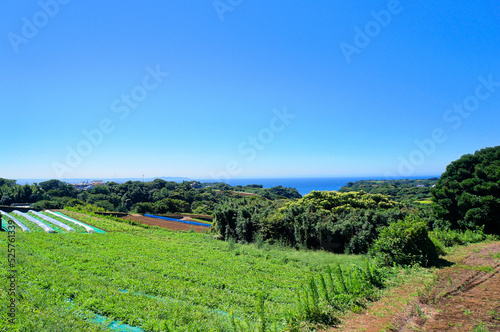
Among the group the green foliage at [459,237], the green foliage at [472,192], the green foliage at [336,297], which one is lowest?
the green foliage at [459,237]

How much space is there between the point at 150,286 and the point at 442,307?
6.22 meters

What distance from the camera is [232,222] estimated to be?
16.5 m

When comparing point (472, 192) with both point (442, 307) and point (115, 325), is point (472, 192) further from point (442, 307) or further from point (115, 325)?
point (115, 325)

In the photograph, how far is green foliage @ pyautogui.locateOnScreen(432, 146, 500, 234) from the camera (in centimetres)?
1248

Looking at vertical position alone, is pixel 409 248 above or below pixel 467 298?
above

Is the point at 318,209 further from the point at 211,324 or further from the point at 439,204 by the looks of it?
the point at 211,324

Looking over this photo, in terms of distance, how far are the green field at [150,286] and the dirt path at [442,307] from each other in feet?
5.47

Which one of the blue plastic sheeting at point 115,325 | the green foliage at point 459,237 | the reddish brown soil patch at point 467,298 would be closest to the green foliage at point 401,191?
the green foliage at point 459,237

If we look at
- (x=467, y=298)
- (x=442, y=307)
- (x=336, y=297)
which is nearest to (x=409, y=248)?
(x=467, y=298)

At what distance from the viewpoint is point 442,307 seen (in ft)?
15.6

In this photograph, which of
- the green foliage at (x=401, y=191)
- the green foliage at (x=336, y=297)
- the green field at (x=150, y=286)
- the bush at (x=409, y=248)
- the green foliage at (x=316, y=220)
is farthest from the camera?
the green foliage at (x=401, y=191)

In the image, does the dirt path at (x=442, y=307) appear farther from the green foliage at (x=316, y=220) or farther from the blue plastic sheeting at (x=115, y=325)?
the green foliage at (x=316, y=220)

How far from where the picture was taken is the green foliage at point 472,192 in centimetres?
1248

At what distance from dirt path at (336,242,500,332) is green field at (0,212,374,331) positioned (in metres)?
1.67
